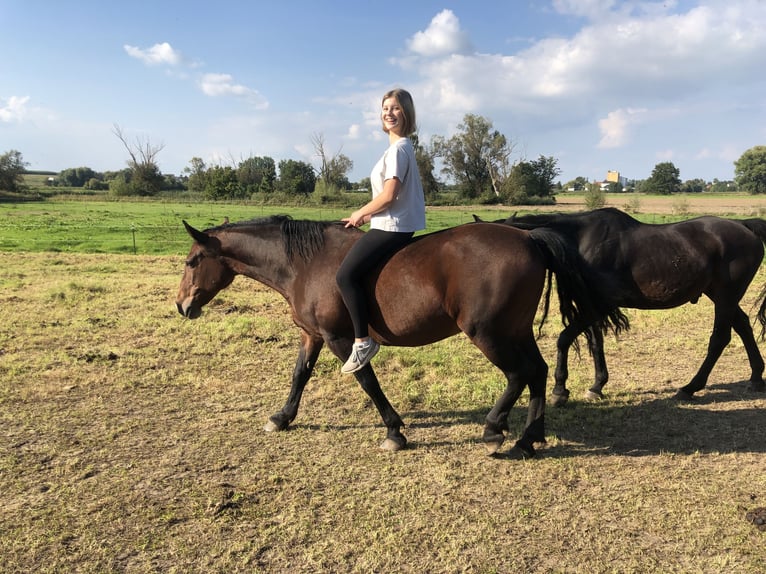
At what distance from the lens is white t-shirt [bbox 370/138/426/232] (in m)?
3.81

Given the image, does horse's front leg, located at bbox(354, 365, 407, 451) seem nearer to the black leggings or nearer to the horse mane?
the black leggings

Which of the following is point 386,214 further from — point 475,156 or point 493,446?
point 475,156

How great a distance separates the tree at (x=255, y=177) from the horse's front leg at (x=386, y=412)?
2774 inches

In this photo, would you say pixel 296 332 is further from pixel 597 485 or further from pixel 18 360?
pixel 597 485

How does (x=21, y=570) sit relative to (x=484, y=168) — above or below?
below

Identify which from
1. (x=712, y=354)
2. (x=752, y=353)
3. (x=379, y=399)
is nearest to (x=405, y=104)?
(x=379, y=399)

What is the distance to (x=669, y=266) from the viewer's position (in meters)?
5.39

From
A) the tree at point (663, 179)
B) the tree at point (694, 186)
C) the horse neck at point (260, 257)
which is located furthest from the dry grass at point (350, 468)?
the tree at point (694, 186)

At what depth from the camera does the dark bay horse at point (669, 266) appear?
5391 mm

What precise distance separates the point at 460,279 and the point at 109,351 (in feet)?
16.7

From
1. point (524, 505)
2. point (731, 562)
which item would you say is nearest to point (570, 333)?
point (524, 505)

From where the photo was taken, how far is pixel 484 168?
2665 inches

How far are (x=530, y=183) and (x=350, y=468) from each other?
66.7 meters

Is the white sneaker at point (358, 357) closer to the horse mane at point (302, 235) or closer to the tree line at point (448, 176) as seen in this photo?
the horse mane at point (302, 235)
